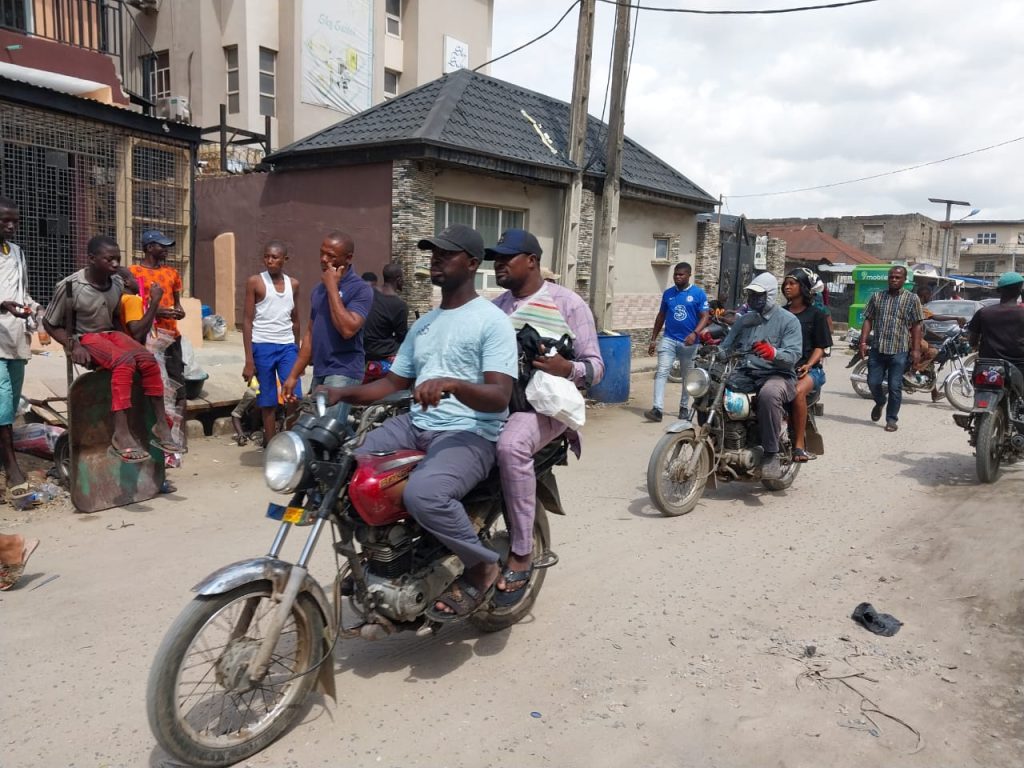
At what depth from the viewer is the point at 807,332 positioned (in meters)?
7.07

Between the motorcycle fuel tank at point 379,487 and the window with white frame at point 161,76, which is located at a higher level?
the window with white frame at point 161,76

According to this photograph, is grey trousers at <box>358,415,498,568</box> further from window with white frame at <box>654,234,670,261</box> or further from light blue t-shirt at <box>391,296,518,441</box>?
window with white frame at <box>654,234,670,261</box>

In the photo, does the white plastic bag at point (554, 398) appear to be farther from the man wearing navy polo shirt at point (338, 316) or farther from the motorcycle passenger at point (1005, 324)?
the motorcycle passenger at point (1005, 324)

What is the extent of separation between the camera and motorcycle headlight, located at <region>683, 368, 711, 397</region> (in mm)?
6117

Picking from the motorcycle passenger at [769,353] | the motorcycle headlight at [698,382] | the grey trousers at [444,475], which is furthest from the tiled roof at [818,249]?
the grey trousers at [444,475]

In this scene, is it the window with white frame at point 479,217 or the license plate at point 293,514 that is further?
the window with white frame at point 479,217

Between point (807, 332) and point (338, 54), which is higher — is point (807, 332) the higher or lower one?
the lower one

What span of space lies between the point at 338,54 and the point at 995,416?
75.5ft

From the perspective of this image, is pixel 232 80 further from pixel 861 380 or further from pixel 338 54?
pixel 861 380

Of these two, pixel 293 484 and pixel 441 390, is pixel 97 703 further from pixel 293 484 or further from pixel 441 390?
pixel 441 390

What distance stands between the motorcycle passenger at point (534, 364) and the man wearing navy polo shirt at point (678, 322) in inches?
225

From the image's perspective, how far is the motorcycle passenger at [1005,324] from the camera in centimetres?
728

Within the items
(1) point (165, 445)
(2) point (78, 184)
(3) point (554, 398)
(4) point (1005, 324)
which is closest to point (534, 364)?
(3) point (554, 398)

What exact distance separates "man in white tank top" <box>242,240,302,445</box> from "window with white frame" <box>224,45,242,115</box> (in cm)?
1930
